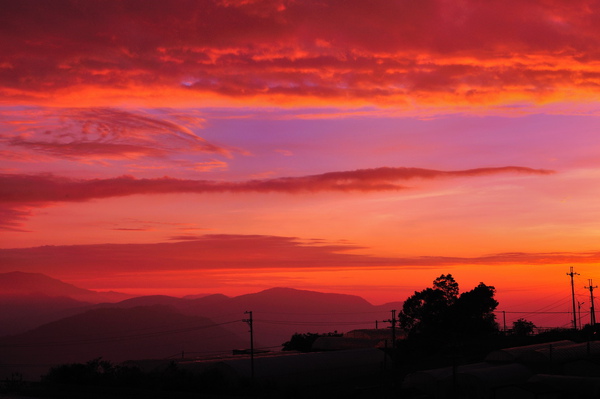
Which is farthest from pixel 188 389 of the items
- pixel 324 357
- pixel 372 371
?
pixel 372 371

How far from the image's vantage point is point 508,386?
47.2 m

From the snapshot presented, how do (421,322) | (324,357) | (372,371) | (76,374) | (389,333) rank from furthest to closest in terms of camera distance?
1. (389,333)
2. (421,322)
3. (372,371)
4. (324,357)
5. (76,374)

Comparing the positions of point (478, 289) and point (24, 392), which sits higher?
point (478, 289)

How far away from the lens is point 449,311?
3541 inches

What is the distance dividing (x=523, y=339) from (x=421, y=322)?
15.2m

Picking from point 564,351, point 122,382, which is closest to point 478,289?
point 564,351

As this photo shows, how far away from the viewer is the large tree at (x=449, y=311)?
3506 inches

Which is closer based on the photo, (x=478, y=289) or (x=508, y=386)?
(x=508, y=386)

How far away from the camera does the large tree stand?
8906 centimetres

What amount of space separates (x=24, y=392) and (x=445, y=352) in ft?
171

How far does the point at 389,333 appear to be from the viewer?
9794 cm

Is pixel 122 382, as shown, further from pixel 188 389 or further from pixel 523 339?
pixel 523 339

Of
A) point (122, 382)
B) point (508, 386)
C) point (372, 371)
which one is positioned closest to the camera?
point (508, 386)

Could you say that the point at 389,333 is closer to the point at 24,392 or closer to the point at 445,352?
the point at 445,352
